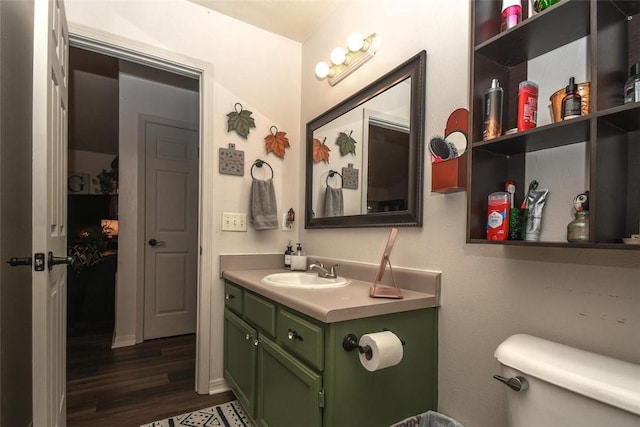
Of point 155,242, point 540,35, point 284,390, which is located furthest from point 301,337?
point 155,242

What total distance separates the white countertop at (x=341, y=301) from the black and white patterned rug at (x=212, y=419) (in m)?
0.84

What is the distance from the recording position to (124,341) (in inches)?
111

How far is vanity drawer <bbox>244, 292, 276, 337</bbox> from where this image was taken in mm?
1384

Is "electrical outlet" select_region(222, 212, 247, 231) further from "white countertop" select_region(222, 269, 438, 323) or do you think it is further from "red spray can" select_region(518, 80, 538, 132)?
"red spray can" select_region(518, 80, 538, 132)

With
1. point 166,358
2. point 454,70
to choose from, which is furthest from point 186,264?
point 454,70

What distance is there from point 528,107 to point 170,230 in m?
3.08

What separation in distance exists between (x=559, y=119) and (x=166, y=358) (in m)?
2.92

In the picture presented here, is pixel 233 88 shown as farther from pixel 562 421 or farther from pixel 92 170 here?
pixel 92 170

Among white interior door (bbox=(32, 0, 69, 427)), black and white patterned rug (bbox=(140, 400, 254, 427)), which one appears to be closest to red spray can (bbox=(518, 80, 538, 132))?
white interior door (bbox=(32, 0, 69, 427))

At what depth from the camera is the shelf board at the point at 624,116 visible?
0.67m

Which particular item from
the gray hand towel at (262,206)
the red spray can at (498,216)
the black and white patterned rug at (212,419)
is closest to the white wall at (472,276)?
the red spray can at (498,216)

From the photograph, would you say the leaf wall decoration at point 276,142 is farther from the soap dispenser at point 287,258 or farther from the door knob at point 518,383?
the door knob at point 518,383

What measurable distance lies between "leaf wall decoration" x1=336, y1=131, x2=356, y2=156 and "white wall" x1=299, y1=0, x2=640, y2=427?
33cm

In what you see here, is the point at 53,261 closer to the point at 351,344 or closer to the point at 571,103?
the point at 351,344
